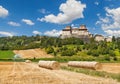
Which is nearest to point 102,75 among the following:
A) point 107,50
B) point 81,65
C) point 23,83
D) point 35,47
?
point 23,83

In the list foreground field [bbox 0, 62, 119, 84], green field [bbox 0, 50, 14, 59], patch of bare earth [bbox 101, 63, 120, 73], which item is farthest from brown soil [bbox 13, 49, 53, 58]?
foreground field [bbox 0, 62, 119, 84]

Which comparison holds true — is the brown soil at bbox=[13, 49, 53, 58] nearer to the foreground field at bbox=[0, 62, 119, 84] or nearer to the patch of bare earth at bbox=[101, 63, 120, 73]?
the patch of bare earth at bbox=[101, 63, 120, 73]

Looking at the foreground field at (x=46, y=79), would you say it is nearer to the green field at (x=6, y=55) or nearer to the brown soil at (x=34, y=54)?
the green field at (x=6, y=55)

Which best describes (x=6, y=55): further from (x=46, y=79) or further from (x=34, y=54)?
(x=46, y=79)

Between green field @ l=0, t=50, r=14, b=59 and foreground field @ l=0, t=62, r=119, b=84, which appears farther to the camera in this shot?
green field @ l=0, t=50, r=14, b=59

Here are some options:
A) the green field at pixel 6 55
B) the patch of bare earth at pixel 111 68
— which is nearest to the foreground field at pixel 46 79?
the patch of bare earth at pixel 111 68

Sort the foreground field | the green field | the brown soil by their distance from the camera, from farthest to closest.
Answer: the brown soil < the green field < the foreground field

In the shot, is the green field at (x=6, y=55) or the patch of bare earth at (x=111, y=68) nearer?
the patch of bare earth at (x=111, y=68)

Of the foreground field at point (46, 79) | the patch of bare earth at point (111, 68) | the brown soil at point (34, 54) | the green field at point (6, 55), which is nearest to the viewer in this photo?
the foreground field at point (46, 79)

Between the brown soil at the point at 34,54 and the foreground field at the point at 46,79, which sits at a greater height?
the brown soil at the point at 34,54

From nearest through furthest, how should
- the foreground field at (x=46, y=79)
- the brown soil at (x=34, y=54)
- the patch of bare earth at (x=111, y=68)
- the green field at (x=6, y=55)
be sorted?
1. the foreground field at (x=46, y=79)
2. the patch of bare earth at (x=111, y=68)
3. the green field at (x=6, y=55)
4. the brown soil at (x=34, y=54)

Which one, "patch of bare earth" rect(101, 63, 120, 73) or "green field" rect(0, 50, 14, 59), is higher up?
"green field" rect(0, 50, 14, 59)

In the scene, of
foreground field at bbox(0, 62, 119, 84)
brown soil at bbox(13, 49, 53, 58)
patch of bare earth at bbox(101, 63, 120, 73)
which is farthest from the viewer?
brown soil at bbox(13, 49, 53, 58)

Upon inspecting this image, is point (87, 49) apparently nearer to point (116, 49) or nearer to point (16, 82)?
point (116, 49)
